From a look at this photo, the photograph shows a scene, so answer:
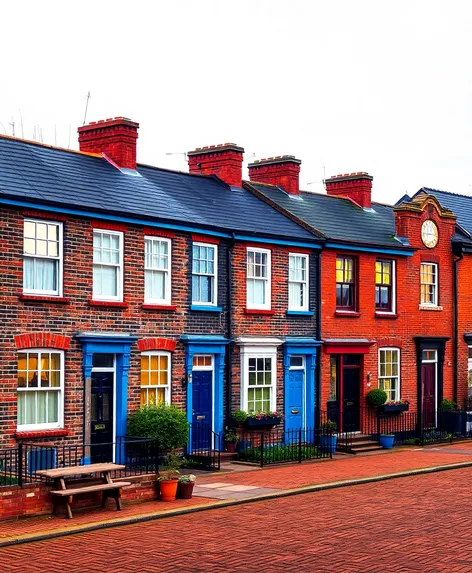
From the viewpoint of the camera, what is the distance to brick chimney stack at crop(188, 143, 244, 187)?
101 ft

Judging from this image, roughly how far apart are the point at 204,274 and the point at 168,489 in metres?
8.44

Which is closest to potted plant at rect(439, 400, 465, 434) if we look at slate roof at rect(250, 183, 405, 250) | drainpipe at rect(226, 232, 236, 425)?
slate roof at rect(250, 183, 405, 250)

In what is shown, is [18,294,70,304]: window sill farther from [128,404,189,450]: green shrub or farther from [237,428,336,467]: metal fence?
[237,428,336,467]: metal fence

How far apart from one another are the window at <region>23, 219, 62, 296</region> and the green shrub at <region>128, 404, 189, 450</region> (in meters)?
3.66

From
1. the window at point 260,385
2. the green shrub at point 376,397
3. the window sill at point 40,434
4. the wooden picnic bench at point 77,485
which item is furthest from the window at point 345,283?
the wooden picnic bench at point 77,485

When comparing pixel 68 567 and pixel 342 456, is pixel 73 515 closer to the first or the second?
pixel 68 567

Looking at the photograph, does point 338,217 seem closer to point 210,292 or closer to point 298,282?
point 298,282

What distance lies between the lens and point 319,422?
96.1 feet

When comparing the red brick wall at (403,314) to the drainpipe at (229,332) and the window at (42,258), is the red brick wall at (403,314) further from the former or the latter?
the window at (42,258)

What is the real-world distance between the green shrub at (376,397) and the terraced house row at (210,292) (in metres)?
0.42

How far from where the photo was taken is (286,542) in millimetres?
14961

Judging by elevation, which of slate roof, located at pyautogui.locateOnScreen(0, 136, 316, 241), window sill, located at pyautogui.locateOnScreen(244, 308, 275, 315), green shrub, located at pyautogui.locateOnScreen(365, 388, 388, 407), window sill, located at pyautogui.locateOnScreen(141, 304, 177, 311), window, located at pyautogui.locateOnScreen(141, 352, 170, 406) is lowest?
green shrub, located at pyautogui.locateOnScreen(365, 388, 388, 407)

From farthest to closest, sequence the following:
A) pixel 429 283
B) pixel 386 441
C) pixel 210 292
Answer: pixel 429 283
pixel 386 441
pixel 210 292

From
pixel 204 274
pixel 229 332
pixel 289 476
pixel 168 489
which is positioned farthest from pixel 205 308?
pixel 168 489
